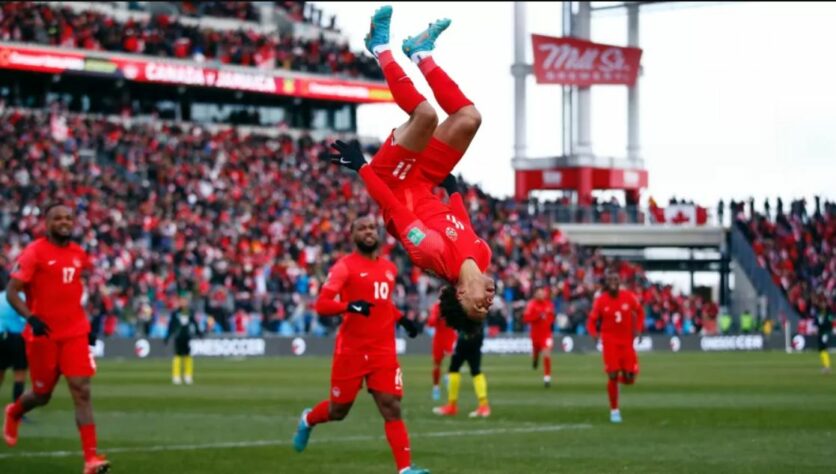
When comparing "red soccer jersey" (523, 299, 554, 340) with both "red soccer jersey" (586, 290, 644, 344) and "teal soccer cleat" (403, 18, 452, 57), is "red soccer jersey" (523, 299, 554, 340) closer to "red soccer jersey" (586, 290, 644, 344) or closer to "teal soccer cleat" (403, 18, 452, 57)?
"red soccer jersey" (586, 290, 644, 344)

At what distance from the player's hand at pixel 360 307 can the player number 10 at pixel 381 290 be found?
1292mm

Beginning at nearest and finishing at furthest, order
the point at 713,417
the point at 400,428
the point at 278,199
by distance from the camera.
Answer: the point at 400,428 < the point at 713,417 < the point at 278,199

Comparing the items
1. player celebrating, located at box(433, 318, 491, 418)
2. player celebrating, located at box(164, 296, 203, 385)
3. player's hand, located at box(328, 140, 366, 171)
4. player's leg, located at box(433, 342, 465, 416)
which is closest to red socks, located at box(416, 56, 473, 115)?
player's hand, located at box(328, 140, 366, 171)

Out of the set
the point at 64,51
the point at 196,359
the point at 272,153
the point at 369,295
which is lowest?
the point at 196,359

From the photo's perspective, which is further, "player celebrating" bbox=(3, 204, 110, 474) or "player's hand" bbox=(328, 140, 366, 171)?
"player celebrating" bbox=(3, 204, 110, 474)

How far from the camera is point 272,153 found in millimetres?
67875

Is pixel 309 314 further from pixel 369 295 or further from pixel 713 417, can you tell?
pixel 369 295

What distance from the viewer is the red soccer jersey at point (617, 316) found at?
2517 cm

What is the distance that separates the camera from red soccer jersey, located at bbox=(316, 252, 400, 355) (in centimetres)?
1614

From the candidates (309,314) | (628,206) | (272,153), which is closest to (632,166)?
(628,206)

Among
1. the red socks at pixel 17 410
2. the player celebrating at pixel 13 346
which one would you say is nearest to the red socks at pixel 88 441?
the red socks at pixel 17 410

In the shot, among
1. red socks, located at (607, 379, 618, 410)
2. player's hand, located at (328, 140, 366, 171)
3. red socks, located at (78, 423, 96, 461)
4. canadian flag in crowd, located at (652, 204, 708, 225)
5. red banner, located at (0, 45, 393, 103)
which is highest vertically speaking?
red banner, located at (0, 45, 393, 103)

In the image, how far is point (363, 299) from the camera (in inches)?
672

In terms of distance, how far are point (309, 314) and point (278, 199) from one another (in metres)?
8.12
